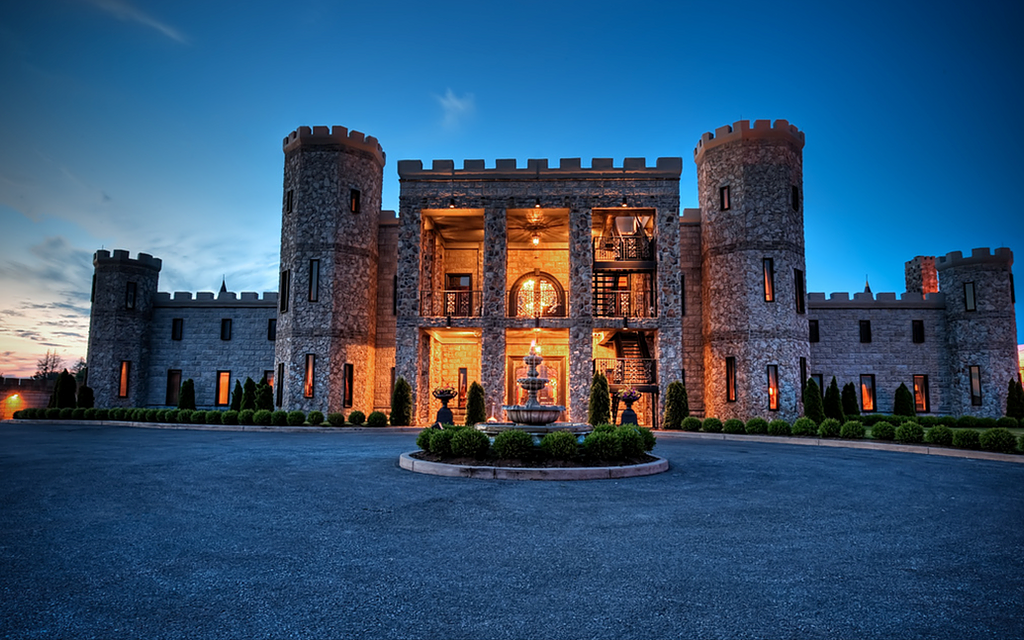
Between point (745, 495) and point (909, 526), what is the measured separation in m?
2.07

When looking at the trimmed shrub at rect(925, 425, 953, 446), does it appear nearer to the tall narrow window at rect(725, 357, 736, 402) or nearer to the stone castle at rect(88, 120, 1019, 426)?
the stone castle at rect(88, 120, 1019, 426)

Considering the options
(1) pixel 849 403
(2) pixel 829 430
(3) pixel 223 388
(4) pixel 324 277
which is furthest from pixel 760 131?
(3) pixel 223 388

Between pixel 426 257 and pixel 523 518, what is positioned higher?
pixel 426 257

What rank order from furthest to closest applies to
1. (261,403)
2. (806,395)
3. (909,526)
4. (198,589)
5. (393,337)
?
(393,337)
(261,403)
(806,395)
(909,526)
(198,589)

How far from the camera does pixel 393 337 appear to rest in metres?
28.1

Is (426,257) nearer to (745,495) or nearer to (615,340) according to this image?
(615,340)

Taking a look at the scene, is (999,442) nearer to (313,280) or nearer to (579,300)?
(579,300)

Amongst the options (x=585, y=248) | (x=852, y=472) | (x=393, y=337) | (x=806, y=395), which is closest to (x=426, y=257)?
(x=393, y=337)

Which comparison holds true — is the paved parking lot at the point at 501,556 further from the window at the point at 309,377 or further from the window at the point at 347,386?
the window at the point at 347,386

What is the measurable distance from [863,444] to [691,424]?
6.44 metres

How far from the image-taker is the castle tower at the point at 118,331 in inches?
1216

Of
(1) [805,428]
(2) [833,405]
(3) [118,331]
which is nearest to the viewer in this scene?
(1) [805,428]

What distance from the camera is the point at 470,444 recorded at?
416 inches

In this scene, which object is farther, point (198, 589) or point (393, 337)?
point (393, 337)
